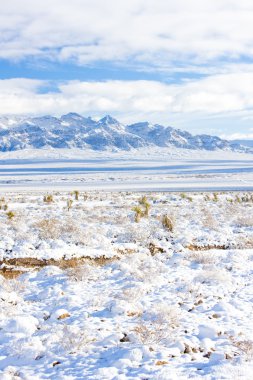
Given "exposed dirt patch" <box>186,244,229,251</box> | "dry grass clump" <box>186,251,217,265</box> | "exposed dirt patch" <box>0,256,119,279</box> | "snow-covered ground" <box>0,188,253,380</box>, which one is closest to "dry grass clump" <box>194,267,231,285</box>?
"snow-covered ground" <box>0,188,253,380</box>

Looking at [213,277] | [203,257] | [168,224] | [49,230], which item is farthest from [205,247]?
[49,230]

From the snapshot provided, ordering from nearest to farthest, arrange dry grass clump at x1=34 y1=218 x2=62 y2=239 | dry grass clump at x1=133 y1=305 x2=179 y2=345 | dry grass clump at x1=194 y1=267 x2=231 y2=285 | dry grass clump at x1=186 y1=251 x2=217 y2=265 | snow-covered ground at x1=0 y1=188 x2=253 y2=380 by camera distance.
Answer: snow-covered ground at x1=0 y1=188 x2=253 y2=380 < dry grass clump at x1=133 y1=305 x2=179 y2=345 < dry grass clump at x1=194 y1=267 x2=231 y2=285 < dry grass clump at x1=186 y1=251 x2=217 y2=265 < dry grass clump at x1=34 y1=218 x2=62 y2=239

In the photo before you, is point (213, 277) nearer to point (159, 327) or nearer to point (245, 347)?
point (159, 327)

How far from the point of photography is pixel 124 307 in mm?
8258

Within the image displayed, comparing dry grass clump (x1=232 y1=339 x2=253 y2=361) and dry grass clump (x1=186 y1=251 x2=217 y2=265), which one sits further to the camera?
dry grass clump (x1=186 y1=251 x2=217 y2=265)

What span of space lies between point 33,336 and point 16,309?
141cm

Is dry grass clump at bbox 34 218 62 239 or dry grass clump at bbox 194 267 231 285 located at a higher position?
dry grass clump at bbox 34 218 62 239

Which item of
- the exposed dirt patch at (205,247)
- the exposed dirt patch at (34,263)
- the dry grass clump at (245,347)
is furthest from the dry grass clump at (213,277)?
the exposed dirt patch at (205,247)

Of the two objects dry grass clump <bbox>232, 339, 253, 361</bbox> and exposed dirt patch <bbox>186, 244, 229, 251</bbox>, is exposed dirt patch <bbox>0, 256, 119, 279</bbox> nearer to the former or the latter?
exposed dirt patch <bbox>186, 244, 229, 251</bbox>

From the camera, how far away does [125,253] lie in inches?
551

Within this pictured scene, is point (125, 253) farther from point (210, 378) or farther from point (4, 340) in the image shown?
point (210, 378)

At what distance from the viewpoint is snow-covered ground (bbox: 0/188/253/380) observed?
6.20 meters

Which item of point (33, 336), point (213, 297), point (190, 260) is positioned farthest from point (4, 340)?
point (190, 260)

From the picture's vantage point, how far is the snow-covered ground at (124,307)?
6199mm
